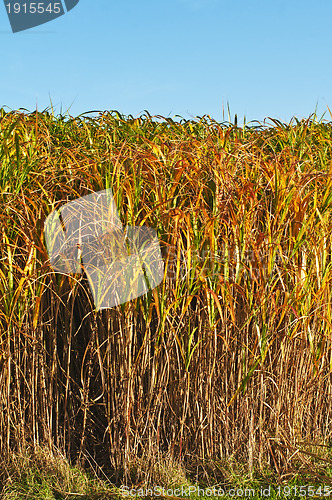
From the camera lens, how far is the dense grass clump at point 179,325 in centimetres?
236

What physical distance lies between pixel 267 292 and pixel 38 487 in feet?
4.81

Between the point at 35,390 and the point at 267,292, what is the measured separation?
4.17 ft

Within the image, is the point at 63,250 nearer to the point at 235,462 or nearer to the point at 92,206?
the point at 92,206

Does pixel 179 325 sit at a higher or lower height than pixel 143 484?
higher

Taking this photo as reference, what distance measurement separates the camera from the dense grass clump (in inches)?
92.8

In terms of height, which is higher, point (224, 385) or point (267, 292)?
point (267, 292)

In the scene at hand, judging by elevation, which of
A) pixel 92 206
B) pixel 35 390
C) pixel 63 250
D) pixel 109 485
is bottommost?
pixel 109 485

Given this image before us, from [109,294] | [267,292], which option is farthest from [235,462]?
[109,294]

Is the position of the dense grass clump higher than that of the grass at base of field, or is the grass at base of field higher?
the dense grass clump

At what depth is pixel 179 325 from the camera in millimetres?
2350

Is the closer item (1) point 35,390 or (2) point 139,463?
(2) point 139,463

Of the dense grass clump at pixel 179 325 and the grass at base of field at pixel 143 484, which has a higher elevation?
the dense grass clump at pixel 179 325

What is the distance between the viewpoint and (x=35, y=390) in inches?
99.3

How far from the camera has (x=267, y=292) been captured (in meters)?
2.41
